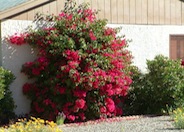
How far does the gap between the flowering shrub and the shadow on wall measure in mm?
216

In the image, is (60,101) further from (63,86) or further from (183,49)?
(183,49)

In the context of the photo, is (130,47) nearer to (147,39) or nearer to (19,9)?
(147,39)

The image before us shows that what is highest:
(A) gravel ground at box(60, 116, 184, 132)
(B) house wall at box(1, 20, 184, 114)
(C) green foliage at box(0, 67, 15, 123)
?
(B) house wall at box(1, 20, 184, 114)

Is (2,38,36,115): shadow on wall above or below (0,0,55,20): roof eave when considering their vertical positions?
below

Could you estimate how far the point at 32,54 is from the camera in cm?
1449

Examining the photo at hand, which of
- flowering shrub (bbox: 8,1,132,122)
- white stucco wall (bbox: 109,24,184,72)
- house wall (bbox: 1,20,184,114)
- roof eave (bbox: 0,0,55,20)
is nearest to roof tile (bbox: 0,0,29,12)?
roof eave (bbox: 0,0,55,20)

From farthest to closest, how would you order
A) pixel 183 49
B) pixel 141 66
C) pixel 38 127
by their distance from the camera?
pixel 183 49 → pixel 141 66 → pixel 38 127

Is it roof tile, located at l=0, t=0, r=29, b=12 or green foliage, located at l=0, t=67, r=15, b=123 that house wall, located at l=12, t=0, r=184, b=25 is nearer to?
roof tile, located at l=0, t=0, r=29, b=12

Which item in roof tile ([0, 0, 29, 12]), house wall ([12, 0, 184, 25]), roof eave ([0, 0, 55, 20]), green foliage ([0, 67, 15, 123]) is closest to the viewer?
green foliage ([0, 67, 15, 123])

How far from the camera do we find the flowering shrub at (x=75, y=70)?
13.4m

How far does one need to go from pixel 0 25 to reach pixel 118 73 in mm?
3547

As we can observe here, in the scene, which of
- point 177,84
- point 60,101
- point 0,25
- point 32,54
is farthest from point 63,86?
point 177,84

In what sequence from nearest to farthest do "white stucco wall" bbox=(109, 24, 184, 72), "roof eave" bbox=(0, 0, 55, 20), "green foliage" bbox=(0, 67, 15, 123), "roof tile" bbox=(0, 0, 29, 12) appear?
"green foliage" bbox=(0, 67, 15, 123), "roof eave" bbox=(0, 0, 55, 20), "roof tile" bbox=(0, 0, 29, 12), "white stucco wall" bbox=(109, 24, 184, 72)

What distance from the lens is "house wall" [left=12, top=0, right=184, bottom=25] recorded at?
14.9 m
